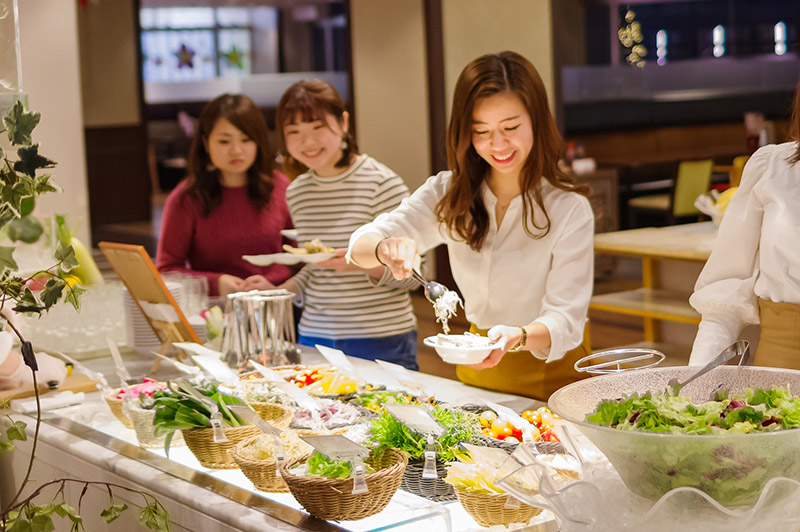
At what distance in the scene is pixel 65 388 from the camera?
267 centimetres

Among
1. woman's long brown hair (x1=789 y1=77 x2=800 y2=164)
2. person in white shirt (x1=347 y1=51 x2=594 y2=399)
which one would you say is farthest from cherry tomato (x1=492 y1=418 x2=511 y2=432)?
woman's long brown hair (x1=789 y1=77 x2=800 y2=164)

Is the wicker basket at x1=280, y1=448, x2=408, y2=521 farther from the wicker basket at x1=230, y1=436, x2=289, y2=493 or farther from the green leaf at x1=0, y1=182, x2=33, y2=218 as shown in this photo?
the green leaf at x1=0, y1=182, x2=33, y2=218

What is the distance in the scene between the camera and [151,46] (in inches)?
545

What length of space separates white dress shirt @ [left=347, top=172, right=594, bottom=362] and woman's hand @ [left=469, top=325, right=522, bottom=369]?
105 millimetres

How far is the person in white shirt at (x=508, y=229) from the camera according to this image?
2283 mm

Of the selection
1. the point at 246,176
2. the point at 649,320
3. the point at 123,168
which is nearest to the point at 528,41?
the point at 649,320

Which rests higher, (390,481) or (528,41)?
(528,41)

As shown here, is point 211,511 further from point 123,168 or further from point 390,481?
point 123,168

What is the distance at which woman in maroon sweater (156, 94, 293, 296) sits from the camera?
3.48 meters

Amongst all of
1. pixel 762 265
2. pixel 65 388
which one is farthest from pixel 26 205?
pixel 762 265

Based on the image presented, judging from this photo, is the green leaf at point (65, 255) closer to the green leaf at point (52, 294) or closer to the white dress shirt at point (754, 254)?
the green leaf at point (52, 294)

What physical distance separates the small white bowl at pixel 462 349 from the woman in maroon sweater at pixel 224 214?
1496 mm

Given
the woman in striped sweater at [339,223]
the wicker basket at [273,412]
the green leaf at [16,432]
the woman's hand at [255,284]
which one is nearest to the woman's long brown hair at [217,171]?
the woman in striped sweater at [339,223]

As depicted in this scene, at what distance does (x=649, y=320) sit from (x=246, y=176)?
1988 millimetres
